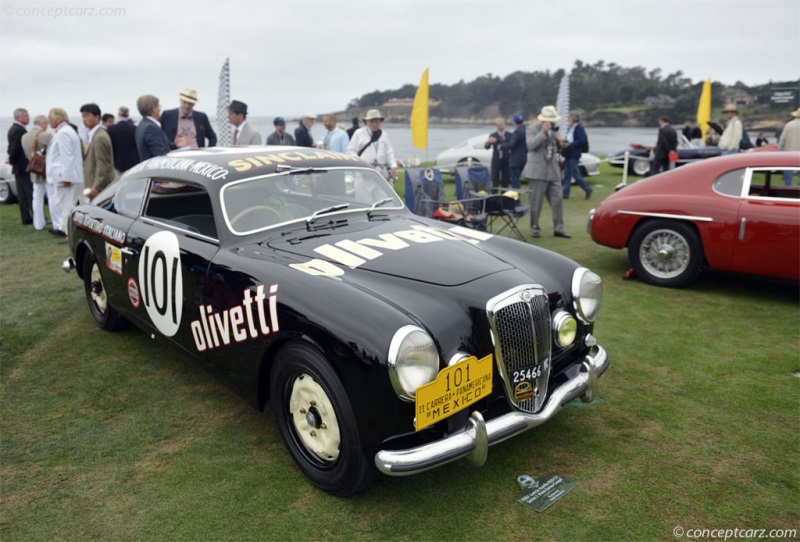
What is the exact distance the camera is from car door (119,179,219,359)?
3.68 metres

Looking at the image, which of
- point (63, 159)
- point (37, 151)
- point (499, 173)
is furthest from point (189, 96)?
point (499, 173)

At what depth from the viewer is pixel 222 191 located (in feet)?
12.7

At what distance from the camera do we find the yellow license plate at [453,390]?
102 inches

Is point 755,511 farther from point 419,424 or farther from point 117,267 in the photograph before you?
point 117,267

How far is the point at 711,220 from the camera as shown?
19.1 ft

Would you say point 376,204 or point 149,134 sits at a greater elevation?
point 149,134

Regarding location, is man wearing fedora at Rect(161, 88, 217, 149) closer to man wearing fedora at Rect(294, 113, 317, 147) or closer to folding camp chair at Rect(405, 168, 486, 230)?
folding camp chair at Rect(405, 168, 486, 230)

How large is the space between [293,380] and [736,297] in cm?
494

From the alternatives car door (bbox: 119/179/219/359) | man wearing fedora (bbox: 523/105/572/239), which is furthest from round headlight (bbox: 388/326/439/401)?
man wearing fedora (bbox: 523/105/572/239)

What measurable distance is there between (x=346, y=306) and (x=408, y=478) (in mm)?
1015

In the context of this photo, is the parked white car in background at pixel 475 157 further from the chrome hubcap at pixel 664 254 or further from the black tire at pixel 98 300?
the black tire at pixel 98 300

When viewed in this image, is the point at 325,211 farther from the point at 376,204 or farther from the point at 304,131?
the point at 304,131

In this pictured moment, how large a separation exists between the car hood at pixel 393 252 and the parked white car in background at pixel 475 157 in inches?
510

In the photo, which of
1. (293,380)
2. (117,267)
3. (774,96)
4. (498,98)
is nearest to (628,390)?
(293,380)
